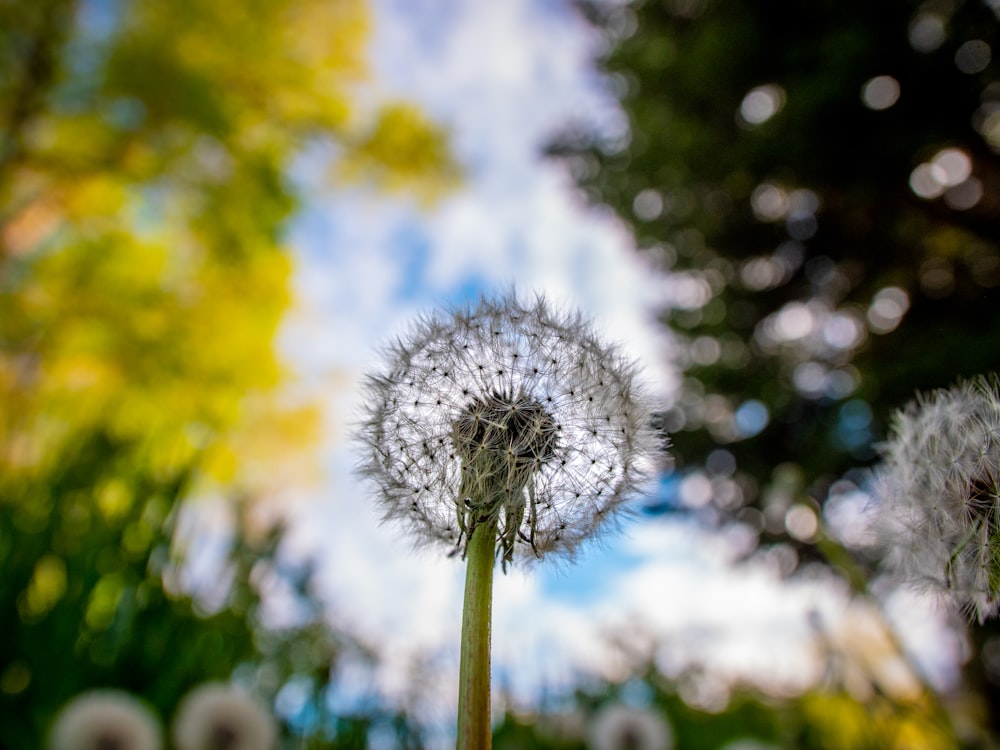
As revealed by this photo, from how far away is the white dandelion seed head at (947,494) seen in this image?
0.81 m

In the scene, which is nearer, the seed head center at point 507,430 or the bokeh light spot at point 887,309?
the seed head center at point 507,430

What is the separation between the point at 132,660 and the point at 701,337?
6.87 meters

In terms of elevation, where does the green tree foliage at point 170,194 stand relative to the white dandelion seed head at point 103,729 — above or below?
above

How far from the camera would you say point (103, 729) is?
165 centimetres

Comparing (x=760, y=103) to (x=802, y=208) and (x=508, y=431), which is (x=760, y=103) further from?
(x=508, y=431)

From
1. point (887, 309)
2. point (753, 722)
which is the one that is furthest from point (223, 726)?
point (887, 309)

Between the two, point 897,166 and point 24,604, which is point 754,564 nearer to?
point 897,166

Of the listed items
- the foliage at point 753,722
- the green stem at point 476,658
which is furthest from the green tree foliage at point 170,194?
the green stem at point 476,658

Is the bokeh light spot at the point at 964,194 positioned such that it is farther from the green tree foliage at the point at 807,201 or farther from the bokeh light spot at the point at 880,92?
the bokeh light spot at the point at 880,92

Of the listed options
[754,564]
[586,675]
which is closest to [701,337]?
[754,564]

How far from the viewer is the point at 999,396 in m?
0.84

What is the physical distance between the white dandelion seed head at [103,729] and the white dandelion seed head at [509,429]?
4.03ft

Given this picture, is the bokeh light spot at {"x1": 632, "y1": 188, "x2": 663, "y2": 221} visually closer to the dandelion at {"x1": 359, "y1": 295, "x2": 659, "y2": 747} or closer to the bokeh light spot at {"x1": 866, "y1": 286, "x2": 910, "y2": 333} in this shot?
the bokeh light spot at {"x1": 866, "y1": 286, "x2": 910, "y2": 333}

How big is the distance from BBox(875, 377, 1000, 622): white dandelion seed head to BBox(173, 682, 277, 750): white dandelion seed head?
4.92ft
